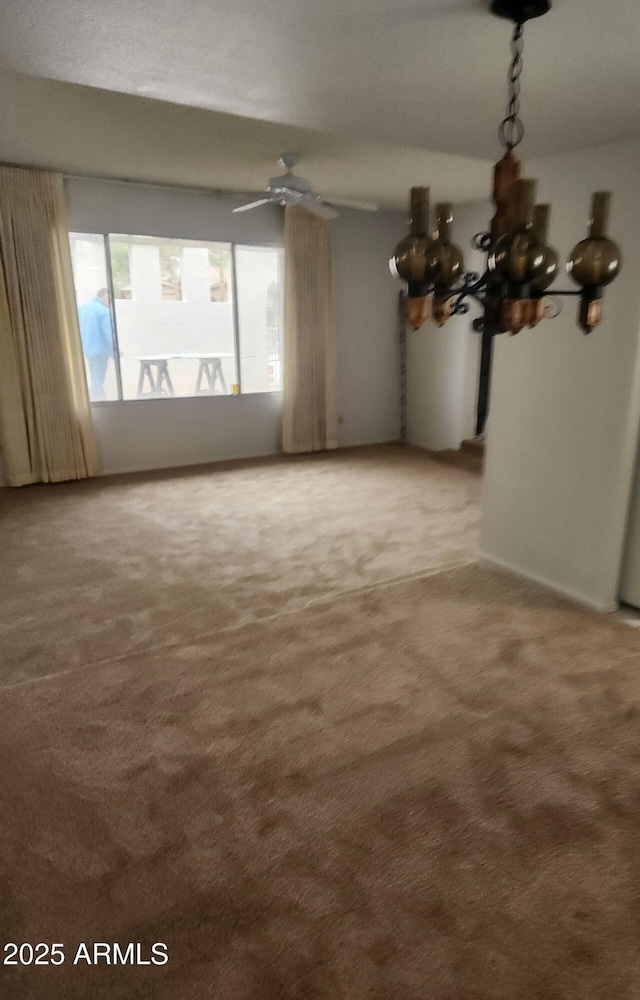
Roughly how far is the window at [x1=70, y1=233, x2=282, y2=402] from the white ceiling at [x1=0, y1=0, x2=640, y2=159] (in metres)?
3.42

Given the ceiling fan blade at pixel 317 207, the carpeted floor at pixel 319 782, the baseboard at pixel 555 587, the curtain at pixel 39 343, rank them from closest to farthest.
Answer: the carpeted floor at pixel 319 782 → the baseboard at pixel 555 587 → the ceiling fan blade at pixel 317 207 → the curtain at pixel 39 343

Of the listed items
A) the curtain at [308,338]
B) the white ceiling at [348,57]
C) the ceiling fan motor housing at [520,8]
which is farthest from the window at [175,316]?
the ceiling fan motor housing at [520,8]

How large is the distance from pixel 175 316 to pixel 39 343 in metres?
1.34

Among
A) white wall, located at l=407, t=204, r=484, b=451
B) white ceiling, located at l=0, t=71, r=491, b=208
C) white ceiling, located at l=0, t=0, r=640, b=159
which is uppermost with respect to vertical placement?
white ceiling, located at l=0, t=71, r=491, b=208

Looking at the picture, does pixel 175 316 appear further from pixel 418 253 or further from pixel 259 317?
pixel 418 253

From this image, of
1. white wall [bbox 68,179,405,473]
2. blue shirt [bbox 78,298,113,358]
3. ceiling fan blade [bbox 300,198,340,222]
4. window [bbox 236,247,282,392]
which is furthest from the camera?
window [bbox 236,247,282,392]

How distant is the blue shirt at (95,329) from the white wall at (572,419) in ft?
12.1

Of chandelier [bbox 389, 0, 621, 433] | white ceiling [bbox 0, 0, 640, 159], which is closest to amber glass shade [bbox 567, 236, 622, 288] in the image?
chandelier [bbox 389, 0, 621, 433]

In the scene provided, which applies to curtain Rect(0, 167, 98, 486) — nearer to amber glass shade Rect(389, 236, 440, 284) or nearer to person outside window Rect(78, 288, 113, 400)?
person outside window Rect(78, 288, 113, 400)

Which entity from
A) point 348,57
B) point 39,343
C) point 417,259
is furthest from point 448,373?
point 417,259

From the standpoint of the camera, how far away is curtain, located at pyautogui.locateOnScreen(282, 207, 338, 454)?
6.19 meters

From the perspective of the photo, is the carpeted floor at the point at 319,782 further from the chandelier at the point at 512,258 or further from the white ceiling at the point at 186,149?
the white ceiling at the point at 186,149

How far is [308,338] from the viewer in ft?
21.1

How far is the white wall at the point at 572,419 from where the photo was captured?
2.93 metres
